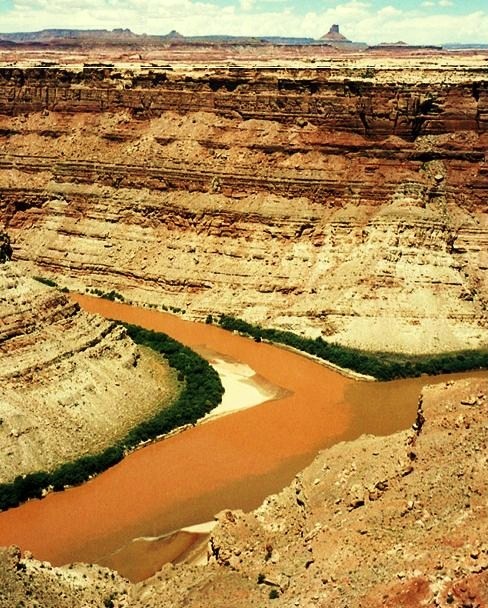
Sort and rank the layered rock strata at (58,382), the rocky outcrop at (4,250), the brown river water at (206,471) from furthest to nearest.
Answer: the rocky outcrop at (4,250) < the layered rock strata at (58,382) < the brown river water at (206,471)

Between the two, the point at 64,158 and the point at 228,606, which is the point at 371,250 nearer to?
the point at 64,158

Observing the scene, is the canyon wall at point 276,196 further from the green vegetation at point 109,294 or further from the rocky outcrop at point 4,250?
the rocky outcrop at point 4,250

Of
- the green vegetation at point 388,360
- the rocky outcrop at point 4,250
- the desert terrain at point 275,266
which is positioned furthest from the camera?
the green vegetation at point 388,360

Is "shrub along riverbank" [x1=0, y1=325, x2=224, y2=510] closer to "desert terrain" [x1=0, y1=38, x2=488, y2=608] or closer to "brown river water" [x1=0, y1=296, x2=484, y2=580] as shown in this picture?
"brown river water" [x1=0, y1=296, x2=484, y2=580]

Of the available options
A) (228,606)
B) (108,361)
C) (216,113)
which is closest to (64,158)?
(216,113)

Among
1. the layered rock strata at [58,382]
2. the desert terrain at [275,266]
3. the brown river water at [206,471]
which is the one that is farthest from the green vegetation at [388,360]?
the layered rock strata at [58,382]

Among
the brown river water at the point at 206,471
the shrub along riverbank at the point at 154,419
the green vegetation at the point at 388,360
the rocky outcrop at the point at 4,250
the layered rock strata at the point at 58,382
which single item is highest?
the rocky outcrop at the point at 4,250

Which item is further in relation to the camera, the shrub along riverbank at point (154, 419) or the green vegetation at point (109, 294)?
the green vegetation at point (109, 294)

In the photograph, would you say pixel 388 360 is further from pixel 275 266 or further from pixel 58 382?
pixel 58 382
